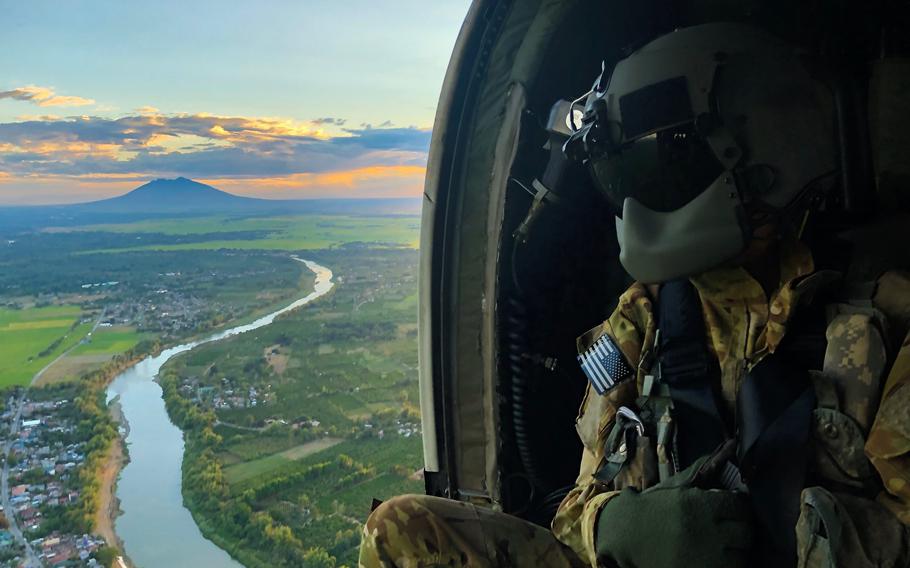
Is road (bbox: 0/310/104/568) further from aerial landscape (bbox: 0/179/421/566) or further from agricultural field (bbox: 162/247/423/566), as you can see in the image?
agricultural field (bbox: 162/247/423/566)

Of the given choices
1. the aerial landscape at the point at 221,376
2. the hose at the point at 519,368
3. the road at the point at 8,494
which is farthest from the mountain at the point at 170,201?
the hose at the point at 519,368

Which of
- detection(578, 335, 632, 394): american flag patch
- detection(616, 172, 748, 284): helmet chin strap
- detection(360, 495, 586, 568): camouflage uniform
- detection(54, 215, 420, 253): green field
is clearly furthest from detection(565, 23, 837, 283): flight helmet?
detection(54, 215, 420, 253): green field

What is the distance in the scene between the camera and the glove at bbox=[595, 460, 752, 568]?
1085 millimetres

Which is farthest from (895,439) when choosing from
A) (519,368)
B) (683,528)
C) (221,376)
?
(221,376)

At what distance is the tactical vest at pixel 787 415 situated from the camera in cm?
101

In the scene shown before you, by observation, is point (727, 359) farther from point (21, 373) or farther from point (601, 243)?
point (21, 373)

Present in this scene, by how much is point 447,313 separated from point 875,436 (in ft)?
3.49

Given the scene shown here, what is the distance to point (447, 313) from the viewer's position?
6.10ft

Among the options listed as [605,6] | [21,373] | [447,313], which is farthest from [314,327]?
[605,6]

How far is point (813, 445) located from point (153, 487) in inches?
131

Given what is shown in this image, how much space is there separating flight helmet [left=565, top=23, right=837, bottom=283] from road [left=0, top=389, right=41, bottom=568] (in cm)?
260

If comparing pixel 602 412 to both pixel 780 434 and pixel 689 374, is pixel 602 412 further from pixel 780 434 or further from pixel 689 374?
pixel 780 434

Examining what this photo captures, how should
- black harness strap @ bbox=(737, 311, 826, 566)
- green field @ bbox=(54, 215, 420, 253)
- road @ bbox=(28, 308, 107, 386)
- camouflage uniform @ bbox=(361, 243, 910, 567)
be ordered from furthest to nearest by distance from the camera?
green field @ bbox=(54, 215, 420, 253) → road @ bbox=(28, 308, 107, 386) → black harness strap @ bbox=(737, 311, 826, 566) → camouflage uniform @ bbox=(361, 243, 910, 567)

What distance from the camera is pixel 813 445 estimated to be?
3.44 feet
